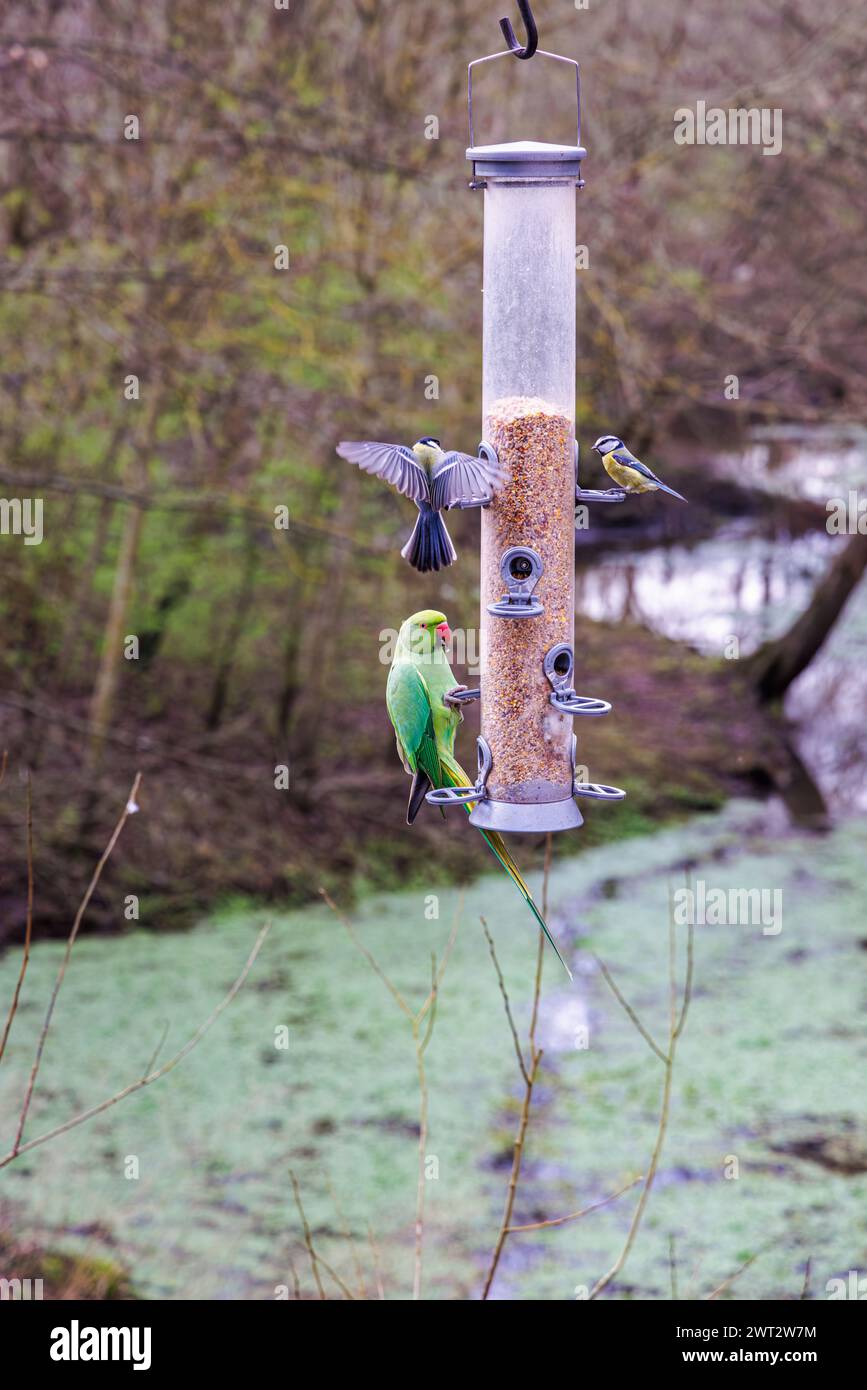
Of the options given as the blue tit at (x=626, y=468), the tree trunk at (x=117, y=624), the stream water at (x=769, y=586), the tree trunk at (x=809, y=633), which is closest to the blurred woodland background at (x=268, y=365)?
the tree trunk at (x=117, y=624)

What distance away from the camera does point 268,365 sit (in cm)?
899

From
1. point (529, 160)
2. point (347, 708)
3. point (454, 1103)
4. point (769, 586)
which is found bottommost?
point (454, 1103)

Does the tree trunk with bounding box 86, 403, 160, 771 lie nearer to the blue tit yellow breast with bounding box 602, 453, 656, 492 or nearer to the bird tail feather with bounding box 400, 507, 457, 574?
the blue tit yellow breast with bounding box 602, 453, 656, 492

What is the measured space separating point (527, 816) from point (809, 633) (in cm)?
937

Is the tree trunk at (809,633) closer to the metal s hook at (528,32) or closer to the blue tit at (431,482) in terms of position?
the blue tit at (431,482)

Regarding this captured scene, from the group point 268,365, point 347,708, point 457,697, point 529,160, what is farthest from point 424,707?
point 347,708

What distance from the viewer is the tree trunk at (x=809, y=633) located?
11391 mm

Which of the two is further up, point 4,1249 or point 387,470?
point 387,470

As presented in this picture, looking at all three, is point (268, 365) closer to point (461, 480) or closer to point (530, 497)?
point (530, 497)
